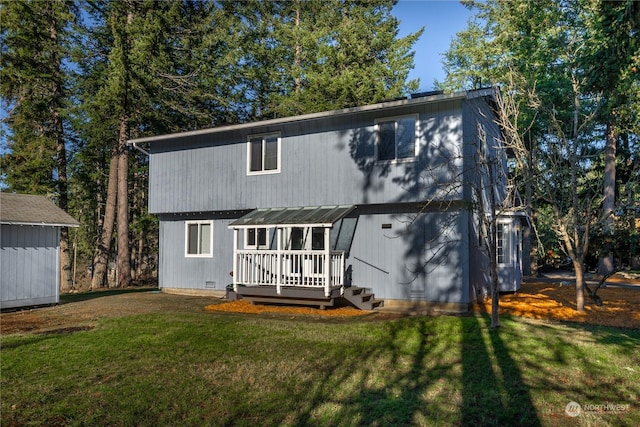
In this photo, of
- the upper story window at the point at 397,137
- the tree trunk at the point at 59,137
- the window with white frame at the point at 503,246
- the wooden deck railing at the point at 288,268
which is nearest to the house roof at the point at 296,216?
the wooden deck railing at the point at 288,268

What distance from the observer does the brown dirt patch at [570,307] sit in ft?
32.3

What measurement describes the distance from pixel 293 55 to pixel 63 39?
1259cm

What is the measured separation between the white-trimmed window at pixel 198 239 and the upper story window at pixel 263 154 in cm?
283

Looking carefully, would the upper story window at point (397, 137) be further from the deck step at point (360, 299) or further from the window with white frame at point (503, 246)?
the window with white frame at point (503, 246)

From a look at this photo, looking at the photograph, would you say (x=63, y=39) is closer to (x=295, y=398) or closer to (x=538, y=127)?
(x=295, y=398)

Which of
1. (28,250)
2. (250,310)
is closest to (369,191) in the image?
(250,310)

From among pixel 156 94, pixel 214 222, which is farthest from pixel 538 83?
pixel 156 94

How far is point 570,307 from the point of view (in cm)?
1127

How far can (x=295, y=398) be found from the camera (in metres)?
5.26

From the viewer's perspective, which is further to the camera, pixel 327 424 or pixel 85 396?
pixel 85 396

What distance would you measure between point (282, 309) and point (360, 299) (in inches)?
88.7

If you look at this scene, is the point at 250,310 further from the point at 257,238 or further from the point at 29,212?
the point at 29,212

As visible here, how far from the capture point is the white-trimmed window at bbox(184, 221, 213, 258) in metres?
15.6
